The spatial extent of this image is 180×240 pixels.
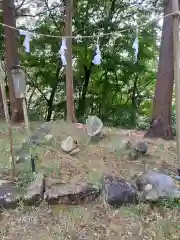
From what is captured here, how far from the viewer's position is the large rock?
2.76 m

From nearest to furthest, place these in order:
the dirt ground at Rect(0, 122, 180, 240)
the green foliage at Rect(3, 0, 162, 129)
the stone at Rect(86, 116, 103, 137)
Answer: the dirt ground at Rect(0, 122, 180, 240)
the stone at Rect(86, 116, 103, 137)
the green foliage at Rect(3, 0, 162, 129)

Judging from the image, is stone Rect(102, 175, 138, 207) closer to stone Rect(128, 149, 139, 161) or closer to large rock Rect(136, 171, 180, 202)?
large rock Rect(136, 171, 180, 202)

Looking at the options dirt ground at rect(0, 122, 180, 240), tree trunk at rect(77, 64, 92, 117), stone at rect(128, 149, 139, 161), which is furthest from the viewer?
tree trunk at rect(77, 64, 92, 117)

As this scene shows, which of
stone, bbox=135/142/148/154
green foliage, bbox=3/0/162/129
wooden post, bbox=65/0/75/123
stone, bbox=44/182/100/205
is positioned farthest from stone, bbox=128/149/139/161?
green foliage, bbox=3/0/162/129

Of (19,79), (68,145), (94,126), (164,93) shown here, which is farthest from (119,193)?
(164,93)

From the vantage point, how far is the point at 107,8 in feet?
24.6

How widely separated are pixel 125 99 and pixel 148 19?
263 centimetres

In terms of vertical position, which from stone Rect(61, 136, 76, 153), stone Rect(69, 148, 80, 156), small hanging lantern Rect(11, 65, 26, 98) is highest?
small hanging lantern Rect(11, 65, 26, 98)

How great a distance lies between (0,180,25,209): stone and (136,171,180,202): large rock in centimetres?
118

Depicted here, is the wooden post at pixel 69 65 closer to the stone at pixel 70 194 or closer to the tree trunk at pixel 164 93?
the tree trunk at pixel 164 93

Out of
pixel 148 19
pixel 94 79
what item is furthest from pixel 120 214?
pixel 94 79

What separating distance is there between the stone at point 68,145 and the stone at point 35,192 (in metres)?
0.66

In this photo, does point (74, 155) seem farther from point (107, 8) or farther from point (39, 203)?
point (107, 8)

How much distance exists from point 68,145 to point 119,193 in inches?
39.7
